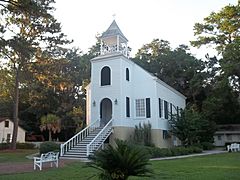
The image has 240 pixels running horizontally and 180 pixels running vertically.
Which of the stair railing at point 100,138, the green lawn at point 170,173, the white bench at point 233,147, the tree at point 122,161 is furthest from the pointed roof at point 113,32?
the tree at point 122,161

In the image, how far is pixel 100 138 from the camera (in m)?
23.4

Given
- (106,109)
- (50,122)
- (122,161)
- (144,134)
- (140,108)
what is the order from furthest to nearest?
(50,122), (106,109), (140,108), (144,134), (122,161)

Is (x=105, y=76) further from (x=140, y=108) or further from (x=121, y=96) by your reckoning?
(x=140, y=108)

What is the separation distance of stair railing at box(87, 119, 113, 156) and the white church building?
9 cm

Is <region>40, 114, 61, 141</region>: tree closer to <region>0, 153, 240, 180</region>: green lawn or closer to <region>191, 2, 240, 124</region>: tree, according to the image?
<region>191, 2, 240, 124</region>: tree

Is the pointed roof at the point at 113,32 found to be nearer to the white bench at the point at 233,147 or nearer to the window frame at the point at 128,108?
the window frame at the point at 128,108

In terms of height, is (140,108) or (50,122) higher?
(140,108)

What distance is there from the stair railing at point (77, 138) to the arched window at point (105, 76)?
3.59 m

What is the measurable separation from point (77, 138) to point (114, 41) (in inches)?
399

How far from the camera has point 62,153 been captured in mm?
21469

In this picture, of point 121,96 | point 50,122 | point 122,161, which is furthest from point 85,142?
point 50,122

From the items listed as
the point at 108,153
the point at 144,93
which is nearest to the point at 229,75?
the point at 144,93

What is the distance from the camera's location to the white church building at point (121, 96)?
84.1 feet

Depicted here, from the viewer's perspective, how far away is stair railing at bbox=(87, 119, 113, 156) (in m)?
21.4
